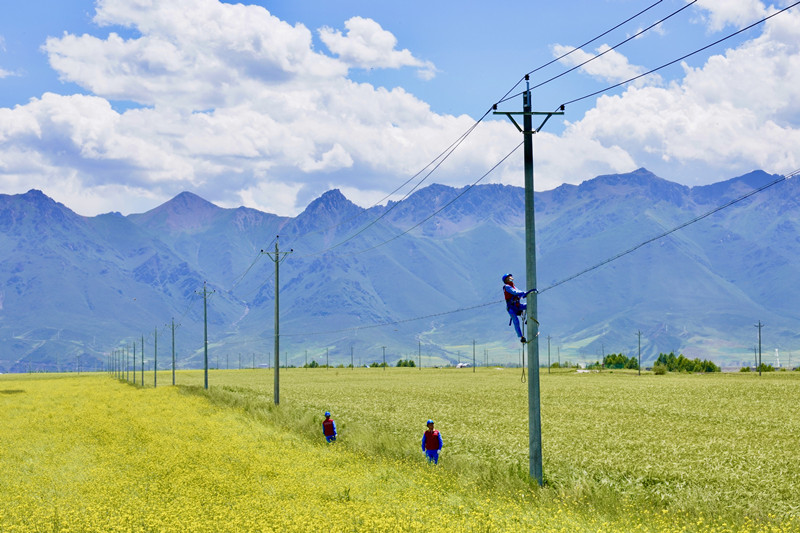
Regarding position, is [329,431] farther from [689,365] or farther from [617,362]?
[617,362]

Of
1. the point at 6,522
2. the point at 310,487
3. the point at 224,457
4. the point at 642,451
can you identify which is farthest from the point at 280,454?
the point at 642,451

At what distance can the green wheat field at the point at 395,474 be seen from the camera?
16.6 metres

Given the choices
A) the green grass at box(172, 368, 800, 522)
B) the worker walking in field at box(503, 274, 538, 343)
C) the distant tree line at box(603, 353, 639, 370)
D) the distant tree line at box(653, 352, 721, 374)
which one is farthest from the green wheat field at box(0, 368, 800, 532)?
the distant tree line at box(603, 353, 639, 370)

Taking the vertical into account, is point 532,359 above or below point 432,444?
above

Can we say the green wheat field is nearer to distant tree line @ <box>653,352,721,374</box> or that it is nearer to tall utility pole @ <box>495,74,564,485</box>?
tall utility pole @ <box>495,74,564,485</box>

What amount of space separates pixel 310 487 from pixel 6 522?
7.49m

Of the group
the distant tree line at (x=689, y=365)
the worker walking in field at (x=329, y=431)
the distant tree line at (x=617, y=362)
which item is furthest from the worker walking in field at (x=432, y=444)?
the distant tree line at (x=617, y=362)

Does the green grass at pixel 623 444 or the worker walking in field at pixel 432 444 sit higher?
the worker walking in field at pixel 432 444

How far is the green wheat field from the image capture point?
653 inches

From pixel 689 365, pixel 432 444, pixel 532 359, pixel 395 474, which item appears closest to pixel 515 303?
pixel 532 359

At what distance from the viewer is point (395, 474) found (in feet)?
73.6

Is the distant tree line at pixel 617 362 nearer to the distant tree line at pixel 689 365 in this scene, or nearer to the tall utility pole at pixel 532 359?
the distant tree line at pixel 689 365

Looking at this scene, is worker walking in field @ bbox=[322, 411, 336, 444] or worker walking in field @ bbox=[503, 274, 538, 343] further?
worker walking in field @ bbox=[322, 411, 336, 444]

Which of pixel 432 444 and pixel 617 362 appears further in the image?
pixel 617 362
